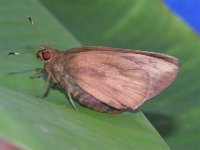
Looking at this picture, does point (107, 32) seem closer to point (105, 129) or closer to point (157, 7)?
point (157, 7)

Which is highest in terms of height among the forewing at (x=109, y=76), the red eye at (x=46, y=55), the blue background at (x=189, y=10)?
the blue background at (x=189, y=10)

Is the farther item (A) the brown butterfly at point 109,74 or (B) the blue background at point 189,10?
(B) the blue background at point 189,10

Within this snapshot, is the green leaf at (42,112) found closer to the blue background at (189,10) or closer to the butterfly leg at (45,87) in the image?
the butterfly leg at (45,87)

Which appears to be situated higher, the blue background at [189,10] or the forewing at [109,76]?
the blue background at [189,10]

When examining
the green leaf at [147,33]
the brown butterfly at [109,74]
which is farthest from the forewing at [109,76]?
the green leaf at [147,33]

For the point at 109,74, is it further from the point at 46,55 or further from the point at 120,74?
the point at 46,55

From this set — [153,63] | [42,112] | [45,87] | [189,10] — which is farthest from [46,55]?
[189,10]

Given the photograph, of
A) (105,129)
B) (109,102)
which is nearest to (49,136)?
(105,129)
